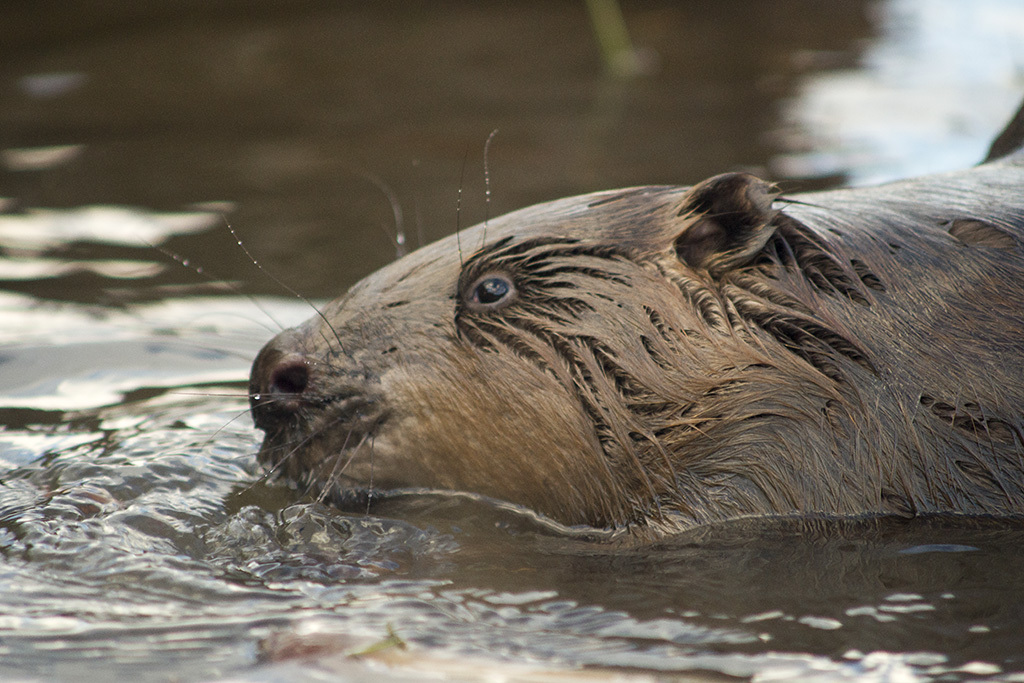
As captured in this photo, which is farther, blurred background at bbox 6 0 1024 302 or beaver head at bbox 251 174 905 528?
blurred background at bbox 6 0 1024 302

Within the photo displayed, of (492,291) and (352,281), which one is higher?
(352,281)

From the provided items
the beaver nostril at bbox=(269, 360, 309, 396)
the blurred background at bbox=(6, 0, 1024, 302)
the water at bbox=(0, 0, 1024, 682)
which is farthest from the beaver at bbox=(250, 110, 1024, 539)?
the blurred background at bbox=(6, 0, 1024, 302)

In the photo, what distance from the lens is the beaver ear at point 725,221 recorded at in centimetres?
281

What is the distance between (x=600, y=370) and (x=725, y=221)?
46 cm

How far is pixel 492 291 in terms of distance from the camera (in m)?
2.94

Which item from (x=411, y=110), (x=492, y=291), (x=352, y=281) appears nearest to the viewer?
(x=492, y=291)

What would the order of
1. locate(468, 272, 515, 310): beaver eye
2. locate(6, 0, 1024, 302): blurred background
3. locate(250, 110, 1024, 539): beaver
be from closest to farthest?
locate(250, 110, 1024, 539): beaver
locate(468, 272, 515, 310): beaver eye
locate(6, 0, 1024, 302): blurred background

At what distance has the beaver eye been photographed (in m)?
2.92

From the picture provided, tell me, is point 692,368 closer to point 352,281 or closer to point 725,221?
point 725,221

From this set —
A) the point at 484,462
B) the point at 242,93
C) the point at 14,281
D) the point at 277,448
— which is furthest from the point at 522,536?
the point at 242,93

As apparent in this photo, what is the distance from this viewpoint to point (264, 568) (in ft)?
8.63

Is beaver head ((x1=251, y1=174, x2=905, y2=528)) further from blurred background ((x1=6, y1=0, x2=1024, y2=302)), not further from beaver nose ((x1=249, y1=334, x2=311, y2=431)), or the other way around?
blurred background ((x1=6, y1=0, x2=1024, y2=302))

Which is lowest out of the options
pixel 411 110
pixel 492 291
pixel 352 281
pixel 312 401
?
pixel 312 401

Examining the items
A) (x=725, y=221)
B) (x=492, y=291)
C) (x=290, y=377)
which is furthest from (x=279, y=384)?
(x=725, y=221)
